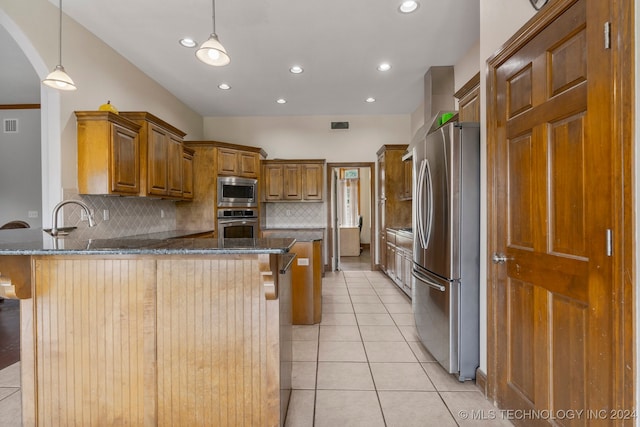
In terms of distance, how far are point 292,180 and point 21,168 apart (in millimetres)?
4656

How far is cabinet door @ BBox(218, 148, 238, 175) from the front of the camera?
16.1 ft

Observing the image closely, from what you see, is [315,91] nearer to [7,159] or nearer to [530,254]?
[530,254]

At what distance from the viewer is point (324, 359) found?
7.97ft

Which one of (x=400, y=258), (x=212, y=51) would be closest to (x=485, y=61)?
(x=212, y=51)

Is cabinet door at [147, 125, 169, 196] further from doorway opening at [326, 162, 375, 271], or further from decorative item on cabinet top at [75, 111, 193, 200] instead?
doorway opening at [326, 162, 375, 271]

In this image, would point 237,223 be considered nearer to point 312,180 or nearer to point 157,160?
point 312,180

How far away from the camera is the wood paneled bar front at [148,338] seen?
1.50 m

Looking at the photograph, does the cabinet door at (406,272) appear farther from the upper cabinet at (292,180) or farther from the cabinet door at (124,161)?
the cabinet door at (124,161)

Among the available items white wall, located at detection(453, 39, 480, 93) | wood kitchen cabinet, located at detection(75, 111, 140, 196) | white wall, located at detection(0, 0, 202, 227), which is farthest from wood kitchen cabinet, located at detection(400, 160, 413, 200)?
white wall, located at detection(0, 0, 202, 227)

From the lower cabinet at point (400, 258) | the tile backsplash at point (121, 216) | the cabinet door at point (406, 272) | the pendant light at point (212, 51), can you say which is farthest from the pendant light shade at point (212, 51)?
the cabinet door at point (406, 272)

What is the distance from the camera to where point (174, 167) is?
4.01 meters

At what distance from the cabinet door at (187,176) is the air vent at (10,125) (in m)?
3.26

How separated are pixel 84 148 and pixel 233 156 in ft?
7.93

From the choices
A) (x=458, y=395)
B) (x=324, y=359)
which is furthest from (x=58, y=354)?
(x=458, y=395)
